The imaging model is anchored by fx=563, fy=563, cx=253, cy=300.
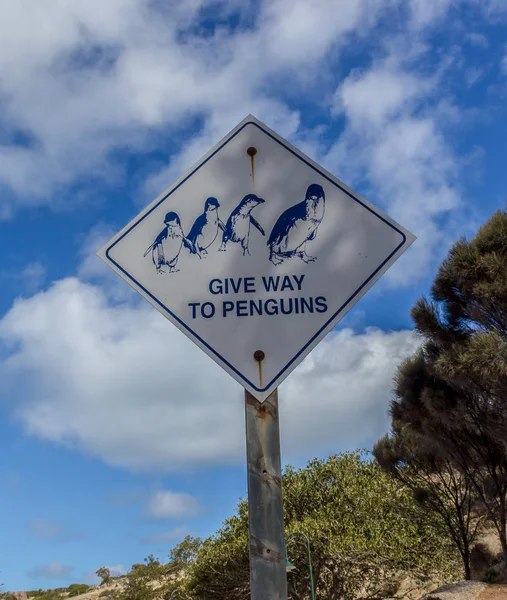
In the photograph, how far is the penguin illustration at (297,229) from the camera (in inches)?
81.0

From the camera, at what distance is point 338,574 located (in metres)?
21.7

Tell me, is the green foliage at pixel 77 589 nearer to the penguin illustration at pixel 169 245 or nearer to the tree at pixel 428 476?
the tree at pixel 428 476

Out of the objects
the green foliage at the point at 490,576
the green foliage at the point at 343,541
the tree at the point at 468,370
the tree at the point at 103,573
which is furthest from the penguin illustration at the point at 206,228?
the tree at the point at 103,573

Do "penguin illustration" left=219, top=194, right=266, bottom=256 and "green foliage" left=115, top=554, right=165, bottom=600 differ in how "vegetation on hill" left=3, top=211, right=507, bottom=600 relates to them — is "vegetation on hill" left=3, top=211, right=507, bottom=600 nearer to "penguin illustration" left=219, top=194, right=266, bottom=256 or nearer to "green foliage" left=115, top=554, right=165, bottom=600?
"green foliage" left=115, top=554, right=165, bottom=600

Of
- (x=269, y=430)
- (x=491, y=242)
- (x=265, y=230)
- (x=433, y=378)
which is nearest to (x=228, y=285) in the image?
(x=265, y=230)

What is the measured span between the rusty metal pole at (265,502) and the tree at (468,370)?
10244 millimetres

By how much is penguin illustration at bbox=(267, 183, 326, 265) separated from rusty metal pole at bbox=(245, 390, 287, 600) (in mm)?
528

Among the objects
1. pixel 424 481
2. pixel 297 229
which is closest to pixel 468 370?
pixel 424 481

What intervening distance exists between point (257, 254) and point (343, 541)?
2057 cm

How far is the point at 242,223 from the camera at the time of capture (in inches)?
83.1

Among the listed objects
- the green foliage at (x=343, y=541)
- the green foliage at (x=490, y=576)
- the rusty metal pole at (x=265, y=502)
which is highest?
the green foliage at (x=343, y=541)

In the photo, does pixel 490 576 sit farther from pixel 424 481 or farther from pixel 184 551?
pixel 184 551

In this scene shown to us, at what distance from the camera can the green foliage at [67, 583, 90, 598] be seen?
6631cm

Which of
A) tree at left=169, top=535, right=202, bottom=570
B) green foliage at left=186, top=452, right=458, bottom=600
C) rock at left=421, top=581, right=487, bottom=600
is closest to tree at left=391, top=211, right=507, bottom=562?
rock at left=421, top=581, right=487, bottom=600
